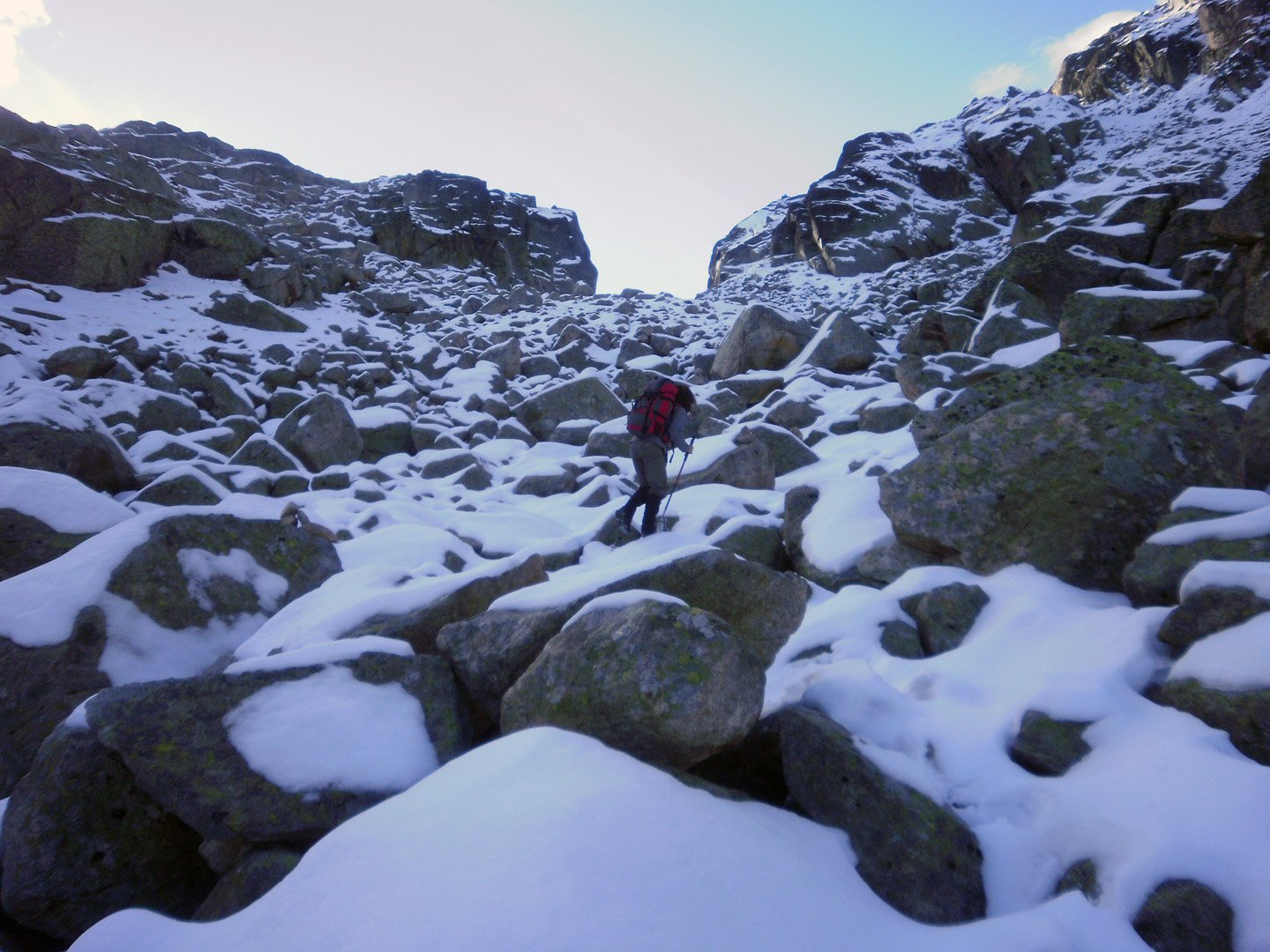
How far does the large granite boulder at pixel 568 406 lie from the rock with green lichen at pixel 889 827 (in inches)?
550

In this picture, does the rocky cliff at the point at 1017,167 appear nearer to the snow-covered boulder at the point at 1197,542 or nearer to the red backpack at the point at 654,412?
the red backpack at the point at 654,412

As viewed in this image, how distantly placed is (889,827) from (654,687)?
51.2 inches

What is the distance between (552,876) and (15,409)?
1221cm

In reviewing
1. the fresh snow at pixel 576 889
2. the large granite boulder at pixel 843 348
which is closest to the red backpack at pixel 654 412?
the fresh snow at pixel 576 889

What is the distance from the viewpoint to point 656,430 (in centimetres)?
838

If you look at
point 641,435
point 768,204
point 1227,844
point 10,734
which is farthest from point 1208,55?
point 10,734

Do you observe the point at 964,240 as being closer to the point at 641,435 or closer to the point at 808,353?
the point at 808,353

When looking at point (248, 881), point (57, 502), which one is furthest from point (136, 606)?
point (248, 881)

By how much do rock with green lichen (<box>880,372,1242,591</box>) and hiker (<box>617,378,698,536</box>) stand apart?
2.89 m

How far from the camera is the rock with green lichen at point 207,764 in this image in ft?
12.0

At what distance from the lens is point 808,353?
63.1 ft

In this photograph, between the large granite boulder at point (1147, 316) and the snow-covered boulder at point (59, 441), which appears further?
the large granite boulder at point (1147, 316)

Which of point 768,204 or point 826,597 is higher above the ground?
point 768,204

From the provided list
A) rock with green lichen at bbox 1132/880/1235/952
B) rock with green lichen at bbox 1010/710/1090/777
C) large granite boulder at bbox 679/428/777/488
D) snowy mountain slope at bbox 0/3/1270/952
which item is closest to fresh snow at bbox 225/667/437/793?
snowy mountain slope at bbox 0/3/1270/952
